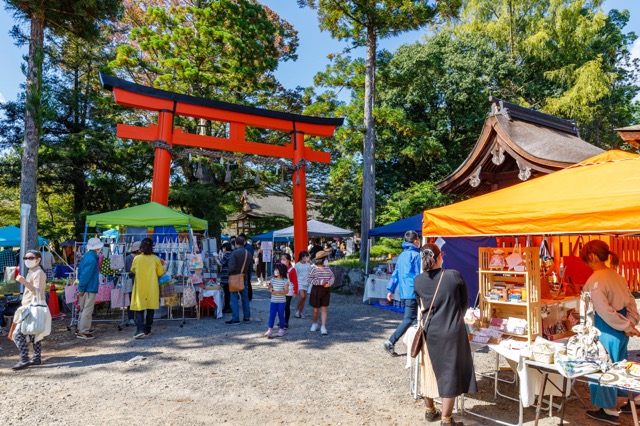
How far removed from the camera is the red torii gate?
33.2 feet

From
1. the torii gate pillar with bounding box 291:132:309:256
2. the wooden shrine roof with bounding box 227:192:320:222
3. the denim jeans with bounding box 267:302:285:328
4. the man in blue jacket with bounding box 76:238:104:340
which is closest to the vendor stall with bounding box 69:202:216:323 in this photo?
the man in blue jacket with bounding box 76:238:104:340

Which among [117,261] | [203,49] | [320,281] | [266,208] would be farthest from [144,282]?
[266,208]

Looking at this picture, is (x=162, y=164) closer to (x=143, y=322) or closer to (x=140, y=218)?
(x=140, y=218)

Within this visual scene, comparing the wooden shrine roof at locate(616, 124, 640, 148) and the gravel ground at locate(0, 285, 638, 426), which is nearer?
the gravel ground at locate(0, 285, 638, 426)

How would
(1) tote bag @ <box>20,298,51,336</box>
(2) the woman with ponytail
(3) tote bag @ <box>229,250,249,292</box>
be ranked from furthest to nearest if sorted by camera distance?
(3) tote bag @ <box>229,250,249,292</box> < (1) tote bag @ <box>20,298,51,336</box> < (2) the woman with ponytail

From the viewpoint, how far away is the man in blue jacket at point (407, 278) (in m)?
5.79

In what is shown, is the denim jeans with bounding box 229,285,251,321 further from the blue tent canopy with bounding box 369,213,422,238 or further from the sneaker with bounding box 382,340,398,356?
the blue tent canopy with bounding box 369,213,422,238

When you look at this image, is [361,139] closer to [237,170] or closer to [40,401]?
[237,170]

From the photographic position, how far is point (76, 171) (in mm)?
16969

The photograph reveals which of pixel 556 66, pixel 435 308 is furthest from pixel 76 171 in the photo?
pixel 556 66

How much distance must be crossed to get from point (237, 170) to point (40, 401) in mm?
16096

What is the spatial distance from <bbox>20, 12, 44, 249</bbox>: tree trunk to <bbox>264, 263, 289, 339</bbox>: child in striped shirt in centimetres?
595

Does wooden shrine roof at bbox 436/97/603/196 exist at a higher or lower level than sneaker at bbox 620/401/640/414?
higher

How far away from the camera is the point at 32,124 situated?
29.6 ft
